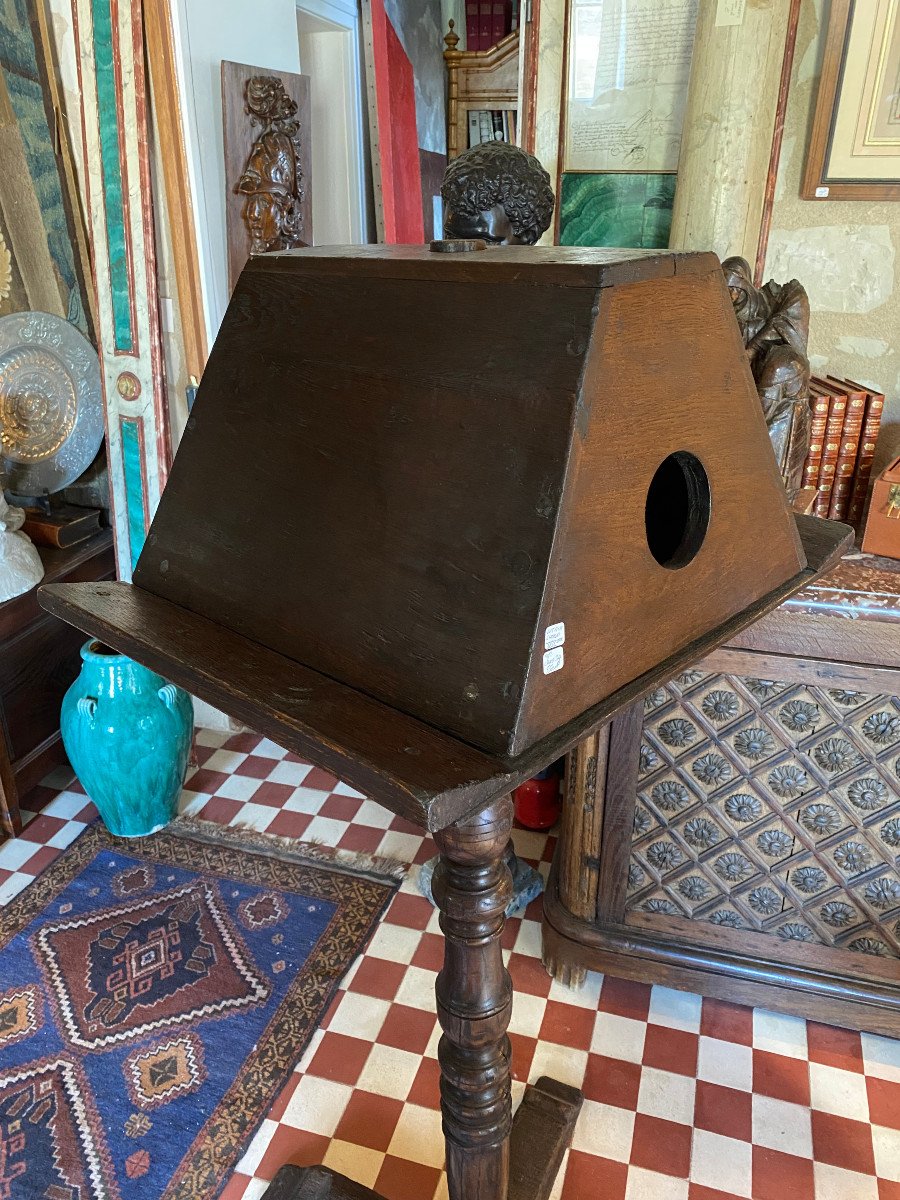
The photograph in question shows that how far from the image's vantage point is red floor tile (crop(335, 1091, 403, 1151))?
6.17 ft

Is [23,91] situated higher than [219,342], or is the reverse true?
[23,91]

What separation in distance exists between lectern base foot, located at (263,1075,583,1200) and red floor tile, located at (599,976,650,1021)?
275 millimetres

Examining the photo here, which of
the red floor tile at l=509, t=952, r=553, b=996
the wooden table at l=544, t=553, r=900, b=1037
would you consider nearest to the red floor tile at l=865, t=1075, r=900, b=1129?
the wooden table at l=544, t=553, r=900, b=1037

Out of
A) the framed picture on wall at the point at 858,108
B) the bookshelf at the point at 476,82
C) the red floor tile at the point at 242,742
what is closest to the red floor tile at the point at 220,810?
the red floor tile at the point at 242,742

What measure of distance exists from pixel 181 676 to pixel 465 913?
412mm

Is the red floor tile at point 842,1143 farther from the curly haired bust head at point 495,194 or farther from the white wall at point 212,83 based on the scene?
the white wall at point 212,83

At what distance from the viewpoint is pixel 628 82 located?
268 centimetres

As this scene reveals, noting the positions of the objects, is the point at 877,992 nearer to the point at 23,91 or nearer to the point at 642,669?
the point at 642,669

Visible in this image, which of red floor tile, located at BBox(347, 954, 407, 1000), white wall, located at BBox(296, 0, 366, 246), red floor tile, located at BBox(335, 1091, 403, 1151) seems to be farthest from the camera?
white wall, located at BBox(296, 0, 366, 246)

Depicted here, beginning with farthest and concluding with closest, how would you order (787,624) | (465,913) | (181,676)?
1. (787,624)
2. (465,913)
3. (181,676)

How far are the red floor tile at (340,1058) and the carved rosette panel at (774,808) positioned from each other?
76 centimetres

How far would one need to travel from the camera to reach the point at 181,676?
0.88 metres

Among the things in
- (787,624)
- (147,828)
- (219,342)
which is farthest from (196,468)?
(147,828)

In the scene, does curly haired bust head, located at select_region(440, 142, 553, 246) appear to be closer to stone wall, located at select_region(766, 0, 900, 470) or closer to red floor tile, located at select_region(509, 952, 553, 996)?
stone wall, located at select_region(766, 0, 900, 470)
